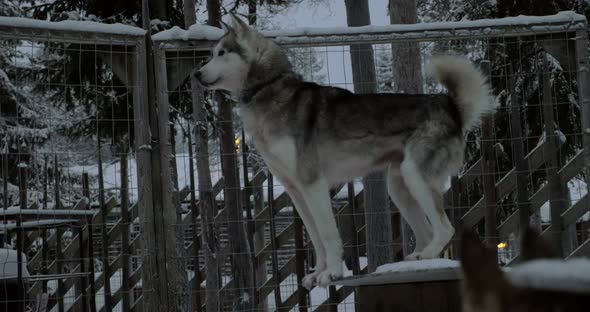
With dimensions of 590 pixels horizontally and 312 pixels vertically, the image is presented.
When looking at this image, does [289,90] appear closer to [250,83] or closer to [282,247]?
[250,83]

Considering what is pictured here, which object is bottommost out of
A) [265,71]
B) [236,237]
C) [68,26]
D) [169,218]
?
[236,237]

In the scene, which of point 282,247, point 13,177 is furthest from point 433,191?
point 13,177

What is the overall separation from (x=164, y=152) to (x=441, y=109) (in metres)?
2.15

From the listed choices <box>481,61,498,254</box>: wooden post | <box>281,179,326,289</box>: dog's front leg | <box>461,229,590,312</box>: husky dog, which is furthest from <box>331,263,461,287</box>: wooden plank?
<box>481,61,498,254</box>: wooden post

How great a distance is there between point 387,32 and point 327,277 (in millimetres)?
2285

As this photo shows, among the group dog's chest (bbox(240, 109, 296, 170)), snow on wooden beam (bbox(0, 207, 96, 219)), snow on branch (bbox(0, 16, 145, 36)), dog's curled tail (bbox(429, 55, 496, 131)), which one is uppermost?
snow on branch (bbox(0, 16, 145, 36))

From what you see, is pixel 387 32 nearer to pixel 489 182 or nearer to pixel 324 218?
pixel 489 182

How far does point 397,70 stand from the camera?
7.19 metres

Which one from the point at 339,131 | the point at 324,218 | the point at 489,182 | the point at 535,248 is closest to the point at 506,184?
the point at 489,182

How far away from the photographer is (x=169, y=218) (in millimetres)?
5594

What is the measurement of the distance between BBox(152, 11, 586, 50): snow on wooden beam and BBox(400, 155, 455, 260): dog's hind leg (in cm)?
154

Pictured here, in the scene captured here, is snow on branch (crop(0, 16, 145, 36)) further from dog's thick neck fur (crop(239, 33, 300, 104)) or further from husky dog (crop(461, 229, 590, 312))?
husky dog (crop(461, 229, 590, 312))

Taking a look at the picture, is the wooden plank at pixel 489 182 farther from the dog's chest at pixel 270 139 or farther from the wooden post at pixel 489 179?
the dog's chest at pixel 270 139

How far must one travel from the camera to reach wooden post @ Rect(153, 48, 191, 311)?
5.54 meters
